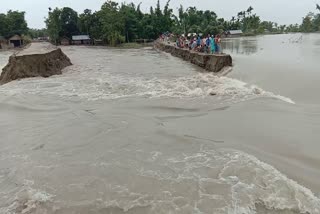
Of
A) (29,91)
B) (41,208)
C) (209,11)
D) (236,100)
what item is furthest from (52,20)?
(41,208)

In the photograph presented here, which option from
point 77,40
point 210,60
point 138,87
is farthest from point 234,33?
point 138,87

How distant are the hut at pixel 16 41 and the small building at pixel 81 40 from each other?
412 inches

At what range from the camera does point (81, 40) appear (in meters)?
66.4

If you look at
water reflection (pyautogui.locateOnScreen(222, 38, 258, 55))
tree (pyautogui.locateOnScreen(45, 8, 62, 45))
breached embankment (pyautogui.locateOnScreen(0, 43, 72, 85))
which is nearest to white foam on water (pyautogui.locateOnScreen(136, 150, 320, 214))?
breached embankment (pyautogui.locateOnScreen(0, 43, 72, 85))

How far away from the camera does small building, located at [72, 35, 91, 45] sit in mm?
65625

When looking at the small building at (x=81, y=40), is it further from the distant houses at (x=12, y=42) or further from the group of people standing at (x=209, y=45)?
the group of people standing at (x=209, y=45)

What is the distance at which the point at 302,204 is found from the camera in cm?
511

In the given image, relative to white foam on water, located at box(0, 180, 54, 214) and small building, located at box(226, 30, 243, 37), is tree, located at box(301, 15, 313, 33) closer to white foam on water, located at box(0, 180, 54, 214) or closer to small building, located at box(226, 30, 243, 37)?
small building, located at box(226, 30, 243, 37)

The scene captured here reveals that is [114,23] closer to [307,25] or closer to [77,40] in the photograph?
[77,40]

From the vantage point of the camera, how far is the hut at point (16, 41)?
6694cm

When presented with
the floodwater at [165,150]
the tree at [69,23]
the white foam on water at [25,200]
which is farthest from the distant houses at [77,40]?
the white foam on water at [25,200]

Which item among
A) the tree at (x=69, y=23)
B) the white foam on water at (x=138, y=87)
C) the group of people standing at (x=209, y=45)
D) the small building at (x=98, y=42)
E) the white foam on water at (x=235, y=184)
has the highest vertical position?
the tree at (x=69, y=23)

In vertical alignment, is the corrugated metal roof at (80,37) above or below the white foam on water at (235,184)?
above

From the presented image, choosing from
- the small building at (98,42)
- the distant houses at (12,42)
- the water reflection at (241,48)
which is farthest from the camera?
the distant houses at (12,42)
